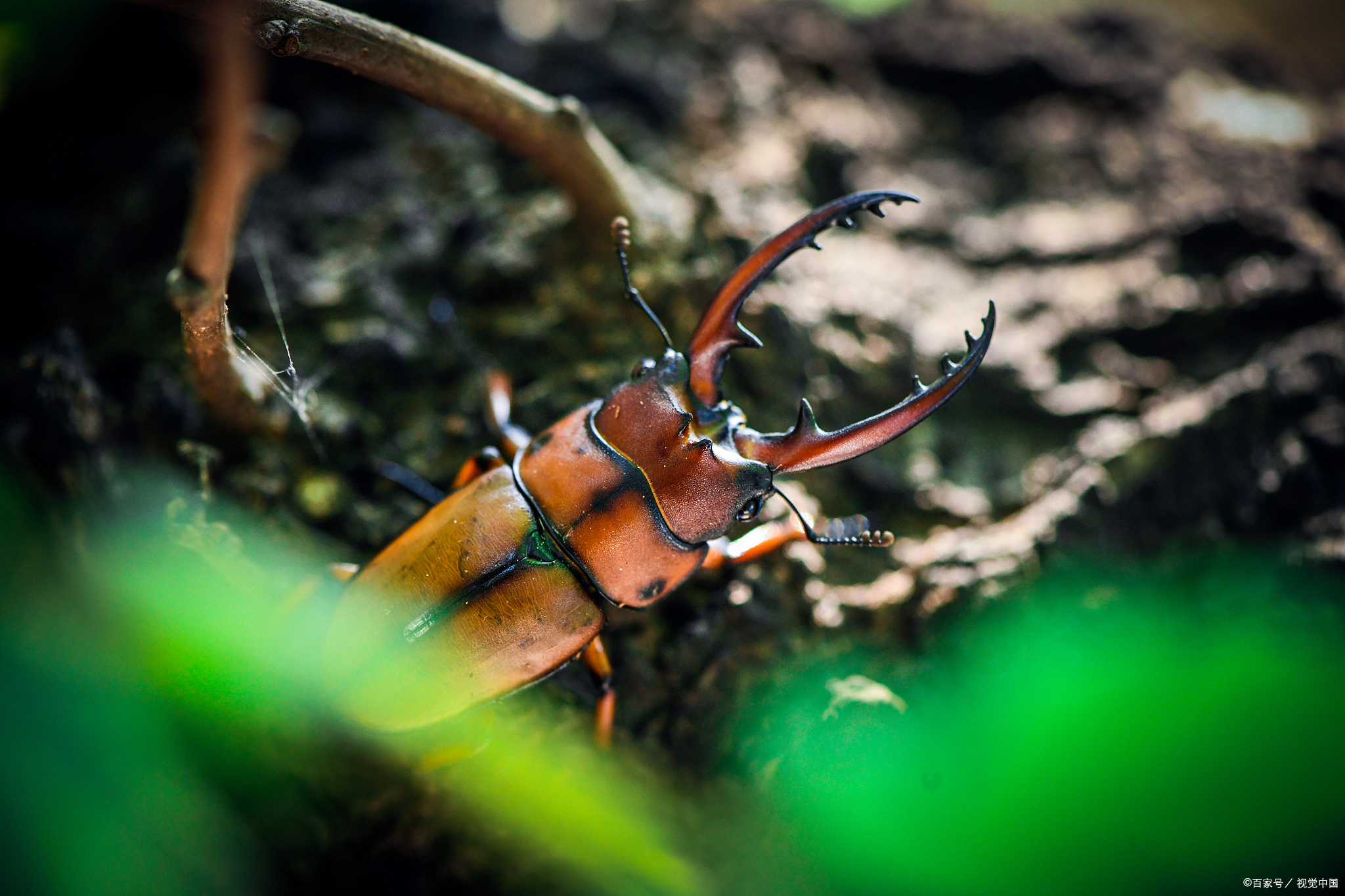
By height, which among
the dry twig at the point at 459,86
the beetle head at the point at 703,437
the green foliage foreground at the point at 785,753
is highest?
the dry twig at the point at 459,86

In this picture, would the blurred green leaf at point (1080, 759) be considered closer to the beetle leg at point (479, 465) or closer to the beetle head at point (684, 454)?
the beetle head at point (684, 454)

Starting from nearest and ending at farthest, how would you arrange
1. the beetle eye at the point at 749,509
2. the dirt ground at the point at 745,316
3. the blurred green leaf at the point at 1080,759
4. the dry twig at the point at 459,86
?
the dry twig at the point at 459,86
the blurred green leaf at the point at 1080,759
the beetle eye at the point at 749,509
the dirt ground at the point at 745,316

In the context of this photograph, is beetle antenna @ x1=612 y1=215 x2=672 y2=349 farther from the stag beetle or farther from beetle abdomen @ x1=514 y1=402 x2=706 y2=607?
beetle abdomen @ x1=514 y1=402 x2=706 y2=607

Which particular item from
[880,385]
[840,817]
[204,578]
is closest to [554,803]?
[840,817]

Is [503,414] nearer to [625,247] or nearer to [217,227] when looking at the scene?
[625,247]

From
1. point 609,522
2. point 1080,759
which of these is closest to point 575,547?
point 609,522

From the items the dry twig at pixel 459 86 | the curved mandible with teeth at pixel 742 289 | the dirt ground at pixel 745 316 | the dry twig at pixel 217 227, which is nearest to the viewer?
the dry twig at pixel 217 227

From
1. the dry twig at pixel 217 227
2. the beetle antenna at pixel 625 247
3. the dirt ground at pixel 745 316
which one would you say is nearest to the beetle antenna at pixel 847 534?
the dirt ground at pixel 745 316
